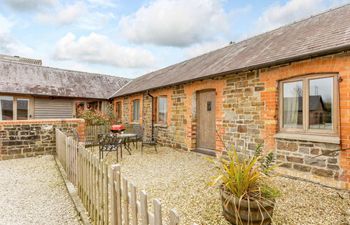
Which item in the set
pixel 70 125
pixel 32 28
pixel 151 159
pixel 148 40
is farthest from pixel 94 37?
pixel 151 159

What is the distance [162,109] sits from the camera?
1124 cm

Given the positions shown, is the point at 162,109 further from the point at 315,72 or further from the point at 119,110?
the point at 315,72

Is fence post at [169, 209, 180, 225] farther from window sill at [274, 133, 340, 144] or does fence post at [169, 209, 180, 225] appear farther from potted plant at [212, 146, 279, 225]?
window sill at [274, 133, 340, 144]

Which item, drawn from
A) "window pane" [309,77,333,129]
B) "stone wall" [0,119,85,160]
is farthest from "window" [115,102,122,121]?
"window pane" [309,77,333,129]

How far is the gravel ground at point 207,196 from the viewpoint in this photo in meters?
3.19

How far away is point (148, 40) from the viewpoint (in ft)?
91.7

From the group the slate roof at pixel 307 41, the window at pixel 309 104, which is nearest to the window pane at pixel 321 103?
the window at pixel 309 104

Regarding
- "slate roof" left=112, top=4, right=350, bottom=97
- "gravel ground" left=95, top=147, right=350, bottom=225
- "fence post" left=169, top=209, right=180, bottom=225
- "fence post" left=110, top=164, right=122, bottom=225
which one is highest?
"slate roof" left=112, top=4, right=350, bottom=97

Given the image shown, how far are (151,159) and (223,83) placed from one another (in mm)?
3884

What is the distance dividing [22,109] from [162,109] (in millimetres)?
9985

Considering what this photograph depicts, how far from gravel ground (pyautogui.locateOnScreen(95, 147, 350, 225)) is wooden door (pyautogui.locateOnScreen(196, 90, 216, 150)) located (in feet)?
6.59

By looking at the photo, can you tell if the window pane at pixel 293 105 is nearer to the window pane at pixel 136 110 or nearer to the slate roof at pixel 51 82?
the window pane at pixel 136 110

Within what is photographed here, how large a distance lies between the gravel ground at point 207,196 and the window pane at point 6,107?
1145cm

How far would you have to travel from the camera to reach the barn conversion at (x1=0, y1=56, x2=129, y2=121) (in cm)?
1337
